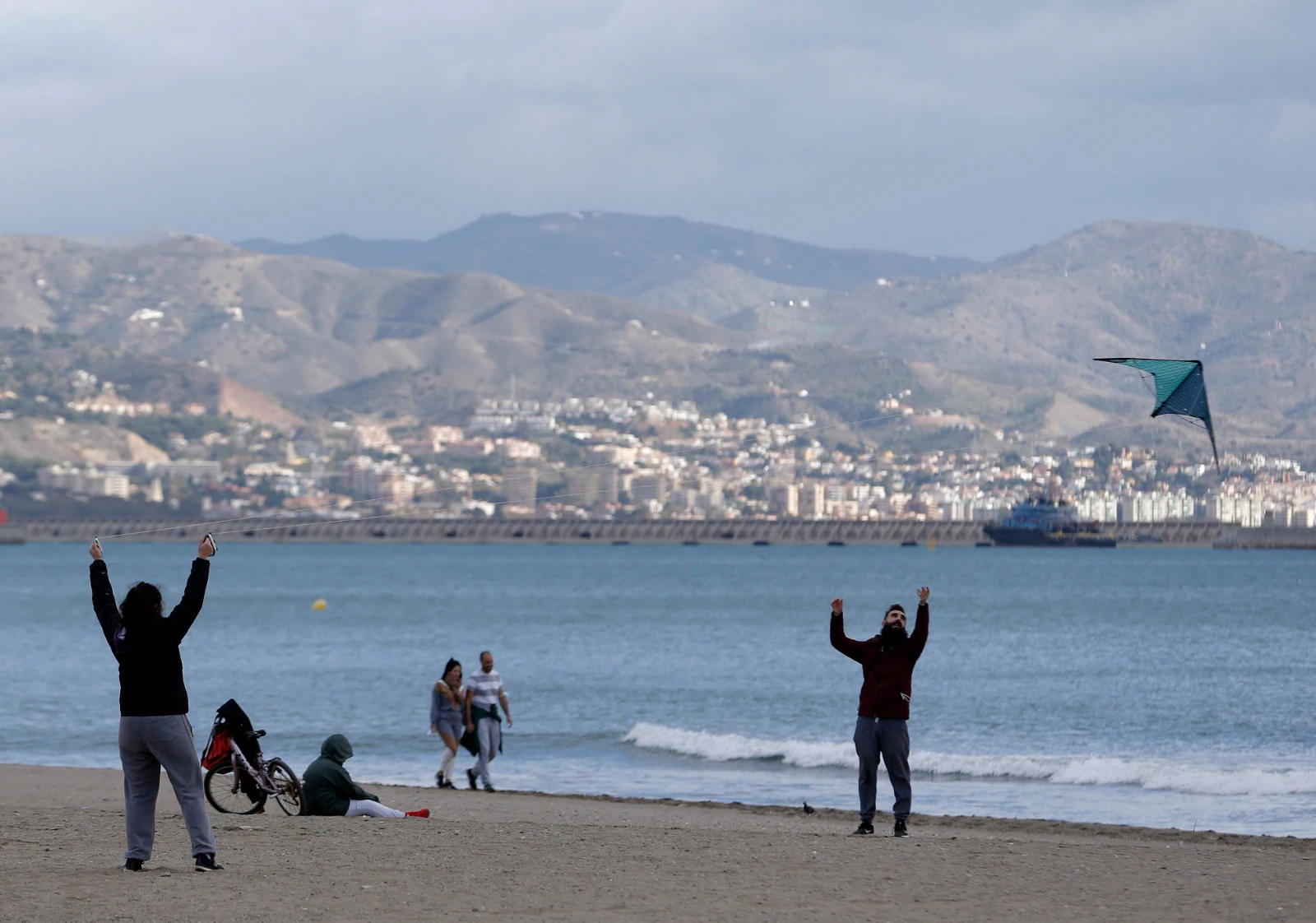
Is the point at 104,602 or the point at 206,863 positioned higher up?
the point at 104,602

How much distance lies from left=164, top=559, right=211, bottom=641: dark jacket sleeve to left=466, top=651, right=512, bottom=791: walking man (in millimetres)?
8903

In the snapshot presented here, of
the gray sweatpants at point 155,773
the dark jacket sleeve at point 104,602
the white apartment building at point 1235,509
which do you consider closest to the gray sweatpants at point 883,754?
the gray sweatpants at point 155,773

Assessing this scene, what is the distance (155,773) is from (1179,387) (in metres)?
12.5

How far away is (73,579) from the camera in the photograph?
113 metres

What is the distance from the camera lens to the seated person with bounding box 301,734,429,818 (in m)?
13.7

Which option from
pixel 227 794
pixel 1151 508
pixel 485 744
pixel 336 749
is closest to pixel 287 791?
pixel 227 794

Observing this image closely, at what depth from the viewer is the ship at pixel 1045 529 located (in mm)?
173875

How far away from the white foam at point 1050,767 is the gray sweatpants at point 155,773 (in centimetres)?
1264

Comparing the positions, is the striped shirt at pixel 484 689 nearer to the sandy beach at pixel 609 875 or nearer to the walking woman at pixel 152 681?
the sandy beach at pixel 609 875

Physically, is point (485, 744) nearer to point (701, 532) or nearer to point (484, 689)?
point (484, 689)

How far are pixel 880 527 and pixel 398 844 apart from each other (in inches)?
6955

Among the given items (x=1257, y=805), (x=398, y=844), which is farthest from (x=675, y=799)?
(x=398, y=844)

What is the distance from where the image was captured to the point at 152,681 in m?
9.62

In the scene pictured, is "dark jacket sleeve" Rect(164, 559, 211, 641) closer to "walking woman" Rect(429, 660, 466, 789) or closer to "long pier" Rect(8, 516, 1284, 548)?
"walking woman" Rect(429, 660, 466, 789)
